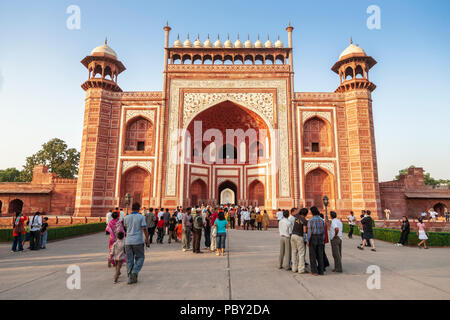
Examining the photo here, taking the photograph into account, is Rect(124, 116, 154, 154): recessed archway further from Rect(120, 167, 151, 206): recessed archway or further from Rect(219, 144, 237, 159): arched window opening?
Rect(219, 144, 237, 159): arched window opening

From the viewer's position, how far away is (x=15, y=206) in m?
25.1

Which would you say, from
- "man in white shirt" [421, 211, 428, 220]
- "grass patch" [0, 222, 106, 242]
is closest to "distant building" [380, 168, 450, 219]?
"man in white shirt" [421, 211, 428, 220]

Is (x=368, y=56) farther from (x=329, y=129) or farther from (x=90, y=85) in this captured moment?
(x=90, y=85)

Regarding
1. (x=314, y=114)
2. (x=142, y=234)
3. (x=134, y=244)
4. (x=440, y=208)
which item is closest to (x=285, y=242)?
(x=142, y=234)

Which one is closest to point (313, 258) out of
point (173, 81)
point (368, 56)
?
point (173, 81)

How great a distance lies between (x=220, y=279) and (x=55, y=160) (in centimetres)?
3807

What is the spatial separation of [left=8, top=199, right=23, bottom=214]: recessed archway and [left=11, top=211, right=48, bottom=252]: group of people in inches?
799

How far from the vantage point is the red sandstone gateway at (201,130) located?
21.1 m

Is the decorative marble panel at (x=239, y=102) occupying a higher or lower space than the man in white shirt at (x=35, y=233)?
higher

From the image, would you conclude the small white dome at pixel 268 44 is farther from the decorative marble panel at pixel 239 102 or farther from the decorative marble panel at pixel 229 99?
the decorative marble panel at pixel 229 99

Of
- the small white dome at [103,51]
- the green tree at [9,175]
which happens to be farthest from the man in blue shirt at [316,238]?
the green tree at [9,175]

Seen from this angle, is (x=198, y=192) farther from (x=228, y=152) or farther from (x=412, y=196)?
(x=412, y=196)

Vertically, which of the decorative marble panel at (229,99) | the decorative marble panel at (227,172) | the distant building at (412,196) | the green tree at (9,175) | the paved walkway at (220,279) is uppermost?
the decorative marble panel at (229,99)

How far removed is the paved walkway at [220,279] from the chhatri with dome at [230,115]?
14.0 metres
